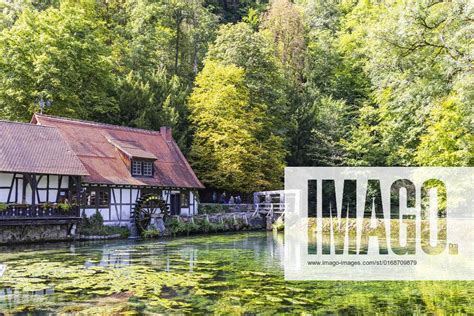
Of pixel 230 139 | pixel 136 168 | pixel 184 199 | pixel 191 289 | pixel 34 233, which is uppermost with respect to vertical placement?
pixel 230 139

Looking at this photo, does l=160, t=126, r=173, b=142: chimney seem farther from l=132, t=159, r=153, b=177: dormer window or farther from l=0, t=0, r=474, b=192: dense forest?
l=132, t=159, r=153, b=177: dormer window

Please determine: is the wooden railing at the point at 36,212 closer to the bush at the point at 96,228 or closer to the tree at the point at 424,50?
the bush at the point at 96,228

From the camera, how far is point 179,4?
42.0 metres

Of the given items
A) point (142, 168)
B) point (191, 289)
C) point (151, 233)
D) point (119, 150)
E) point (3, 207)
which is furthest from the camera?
point (142, 168)

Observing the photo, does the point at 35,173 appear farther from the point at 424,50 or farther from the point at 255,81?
the point at 255,81

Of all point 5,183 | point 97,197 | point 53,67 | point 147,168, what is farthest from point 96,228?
point 53,67

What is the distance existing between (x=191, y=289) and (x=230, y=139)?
21979mm

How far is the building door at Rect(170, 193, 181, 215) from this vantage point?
95.9 ft

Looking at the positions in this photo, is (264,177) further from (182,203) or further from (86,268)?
(86,268)

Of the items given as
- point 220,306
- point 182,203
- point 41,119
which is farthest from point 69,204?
point 220,306

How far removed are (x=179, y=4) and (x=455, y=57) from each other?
27983 millimetres

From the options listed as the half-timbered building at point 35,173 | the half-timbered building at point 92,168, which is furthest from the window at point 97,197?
the half-timbered building at point 35,173

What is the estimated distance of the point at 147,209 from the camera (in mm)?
26656

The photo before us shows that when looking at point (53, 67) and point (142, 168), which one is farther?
point (53, 67)
